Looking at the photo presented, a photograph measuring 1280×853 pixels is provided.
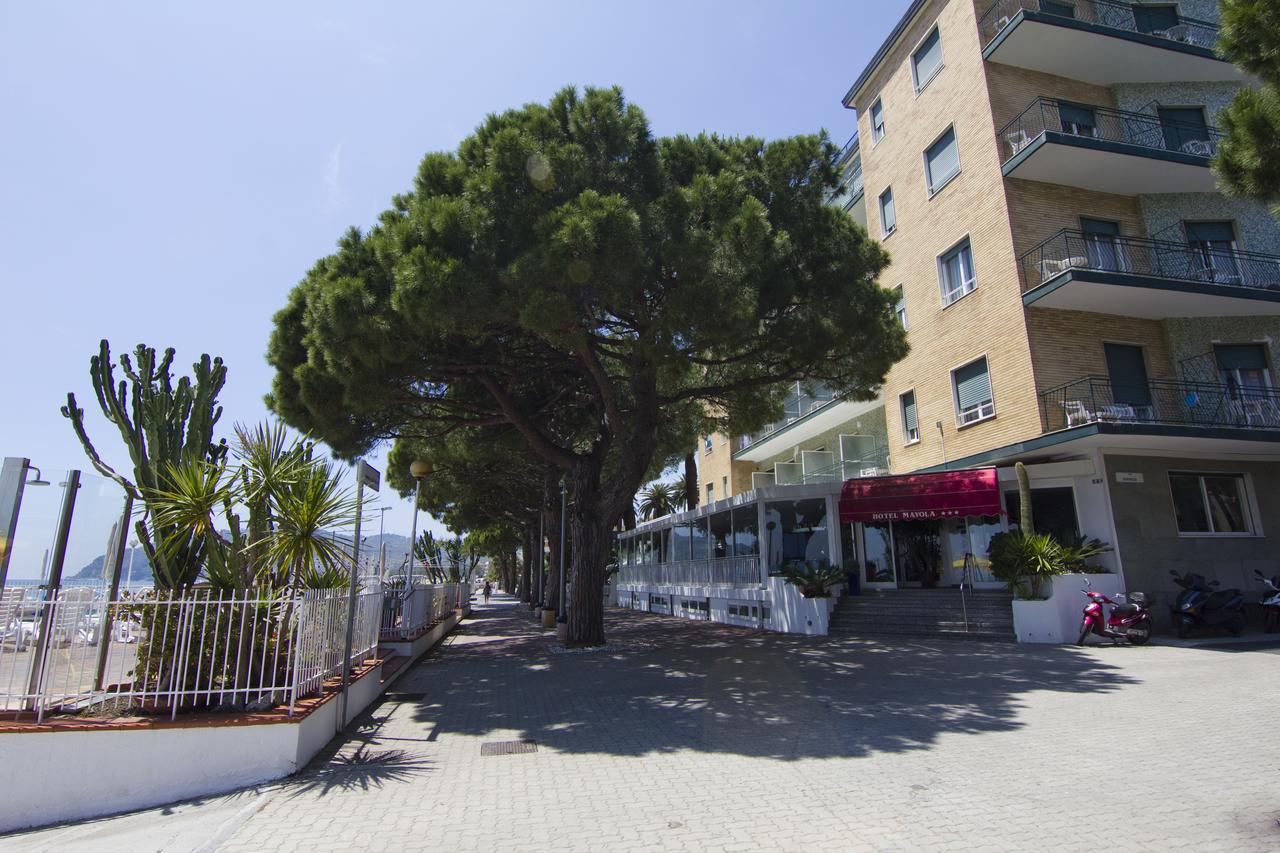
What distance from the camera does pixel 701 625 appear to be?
20.2 meters

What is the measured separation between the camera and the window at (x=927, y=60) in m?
19.0

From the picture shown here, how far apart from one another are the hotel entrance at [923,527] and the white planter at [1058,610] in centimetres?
201

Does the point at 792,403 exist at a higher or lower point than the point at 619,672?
higher

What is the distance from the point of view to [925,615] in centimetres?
1502

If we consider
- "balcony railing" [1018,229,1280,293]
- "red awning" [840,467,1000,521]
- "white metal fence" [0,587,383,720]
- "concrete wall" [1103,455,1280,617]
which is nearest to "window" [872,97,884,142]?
"balcony railing" [1018,229,1280,293]

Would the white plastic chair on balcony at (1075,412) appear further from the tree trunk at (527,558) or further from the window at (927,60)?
the tree trunk at (527,558)

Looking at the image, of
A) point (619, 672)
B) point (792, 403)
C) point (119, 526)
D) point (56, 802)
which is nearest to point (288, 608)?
point (56, 802)

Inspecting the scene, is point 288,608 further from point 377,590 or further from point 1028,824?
point 1028,824

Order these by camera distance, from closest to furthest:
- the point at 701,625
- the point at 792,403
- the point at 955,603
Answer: the point at 955,603
the point at 701,625
the point at 792,403

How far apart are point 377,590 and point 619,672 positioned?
159 inches

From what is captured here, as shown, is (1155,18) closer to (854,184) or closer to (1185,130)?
(1185,130)

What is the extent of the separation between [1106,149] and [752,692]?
14782mm

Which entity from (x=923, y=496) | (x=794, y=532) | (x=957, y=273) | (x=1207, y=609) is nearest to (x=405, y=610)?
(x=794, y=532)

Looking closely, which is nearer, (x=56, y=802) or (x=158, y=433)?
(x=56, y=802)
